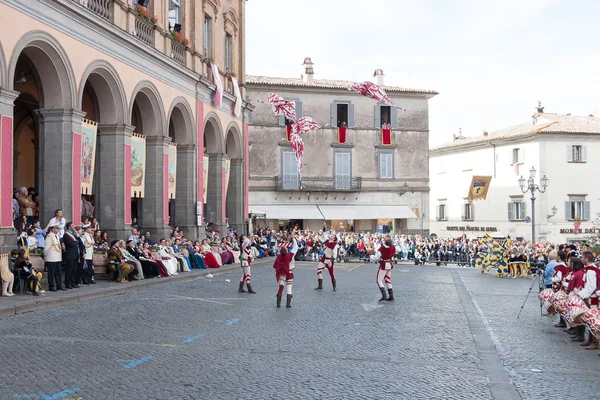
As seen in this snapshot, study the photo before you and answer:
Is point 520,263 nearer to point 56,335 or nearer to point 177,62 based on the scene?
point 177,62

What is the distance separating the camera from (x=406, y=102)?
5169 cm

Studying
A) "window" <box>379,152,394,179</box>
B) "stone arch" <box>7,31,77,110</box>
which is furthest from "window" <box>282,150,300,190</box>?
"stone arch" <box>7,31,77,110</box>

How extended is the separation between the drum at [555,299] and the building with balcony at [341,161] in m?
35.1

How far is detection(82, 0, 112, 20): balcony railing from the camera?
64.1 feet

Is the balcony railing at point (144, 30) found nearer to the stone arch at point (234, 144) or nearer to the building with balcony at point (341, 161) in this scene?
the stone arch at point (234, 144)

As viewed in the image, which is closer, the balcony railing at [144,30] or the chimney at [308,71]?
the balcony railing at [144,30]

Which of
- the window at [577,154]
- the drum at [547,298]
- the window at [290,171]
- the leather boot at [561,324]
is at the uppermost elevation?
the window at [577,154]

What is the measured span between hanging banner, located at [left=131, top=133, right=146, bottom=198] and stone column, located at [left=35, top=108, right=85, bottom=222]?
4209mm

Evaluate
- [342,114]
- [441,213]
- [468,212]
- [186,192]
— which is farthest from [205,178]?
[441,213]

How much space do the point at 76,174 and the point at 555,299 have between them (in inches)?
503

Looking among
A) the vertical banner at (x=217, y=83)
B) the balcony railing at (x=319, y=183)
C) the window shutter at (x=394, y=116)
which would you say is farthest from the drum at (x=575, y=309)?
the window shutter at (x=394, y=116)

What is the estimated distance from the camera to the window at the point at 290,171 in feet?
159

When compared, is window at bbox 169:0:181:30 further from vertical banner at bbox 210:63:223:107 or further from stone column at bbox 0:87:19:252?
stone column at bbox 0:87:19:252

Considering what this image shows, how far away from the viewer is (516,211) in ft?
183
